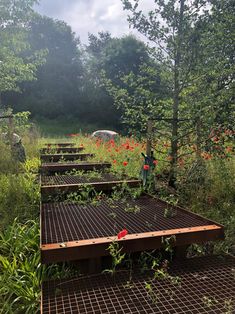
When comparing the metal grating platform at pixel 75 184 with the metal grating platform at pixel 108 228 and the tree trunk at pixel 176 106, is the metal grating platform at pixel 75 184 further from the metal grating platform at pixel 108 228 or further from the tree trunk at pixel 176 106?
the tree trunk at pixel 176 106

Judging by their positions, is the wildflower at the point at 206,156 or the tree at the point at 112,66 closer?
the wildflower at the point at 206,156

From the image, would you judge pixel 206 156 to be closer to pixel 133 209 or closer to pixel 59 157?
pixel 133 209

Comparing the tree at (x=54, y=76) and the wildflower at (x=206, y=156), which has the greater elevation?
the tree at (x=54, y=76)

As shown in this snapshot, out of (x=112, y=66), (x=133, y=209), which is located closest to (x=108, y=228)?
(x=133, y=209)

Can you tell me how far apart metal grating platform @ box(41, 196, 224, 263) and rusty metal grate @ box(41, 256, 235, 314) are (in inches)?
7.3

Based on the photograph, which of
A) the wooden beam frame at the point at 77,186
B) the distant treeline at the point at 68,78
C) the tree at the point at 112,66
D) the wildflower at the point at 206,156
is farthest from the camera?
the distant treeline at the point at 68,78

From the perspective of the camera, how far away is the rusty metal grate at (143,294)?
1498 millimetres

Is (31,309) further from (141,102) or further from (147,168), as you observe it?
(141,102)

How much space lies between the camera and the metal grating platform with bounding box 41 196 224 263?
6.17 feet

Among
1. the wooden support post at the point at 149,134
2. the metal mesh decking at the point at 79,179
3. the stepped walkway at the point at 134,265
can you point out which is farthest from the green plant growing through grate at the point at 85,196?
the wooden support post at the point at 149,134

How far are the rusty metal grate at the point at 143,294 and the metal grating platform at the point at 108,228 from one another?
0.18 m

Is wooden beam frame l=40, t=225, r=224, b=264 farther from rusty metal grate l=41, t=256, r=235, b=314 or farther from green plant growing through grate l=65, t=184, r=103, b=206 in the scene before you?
green plant growing through grate l=65, t=184, r=103, b=206

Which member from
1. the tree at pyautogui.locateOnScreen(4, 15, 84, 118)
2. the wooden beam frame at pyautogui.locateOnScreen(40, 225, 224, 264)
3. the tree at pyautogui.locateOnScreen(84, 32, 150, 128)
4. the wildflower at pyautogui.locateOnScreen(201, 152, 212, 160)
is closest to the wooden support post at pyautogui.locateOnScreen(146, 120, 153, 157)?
the wildflower at pyautogui.locateOnScreen(201, 152, 212, 160)

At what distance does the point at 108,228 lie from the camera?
228 centimetres
